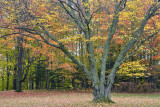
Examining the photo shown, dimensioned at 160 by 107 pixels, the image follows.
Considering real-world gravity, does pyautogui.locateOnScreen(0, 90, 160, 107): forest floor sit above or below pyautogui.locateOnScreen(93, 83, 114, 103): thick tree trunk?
below

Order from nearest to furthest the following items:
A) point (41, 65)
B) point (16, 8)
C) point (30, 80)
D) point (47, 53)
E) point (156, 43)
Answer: point (16, 8)
point (47, 53)
point (156, 43)
point (41, 65)
point (30, 80)

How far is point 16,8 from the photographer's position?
11.3 meters

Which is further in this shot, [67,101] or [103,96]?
[67,101]

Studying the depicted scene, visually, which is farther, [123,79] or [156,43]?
[123,79]

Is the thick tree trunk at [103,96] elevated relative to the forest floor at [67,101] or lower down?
elevated

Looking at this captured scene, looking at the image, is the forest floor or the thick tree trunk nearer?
the forest floor

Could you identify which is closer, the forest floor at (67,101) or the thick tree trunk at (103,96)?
the forest floor at (67,101)

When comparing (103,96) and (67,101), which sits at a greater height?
(103,96)

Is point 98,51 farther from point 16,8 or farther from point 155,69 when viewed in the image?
point 16,8

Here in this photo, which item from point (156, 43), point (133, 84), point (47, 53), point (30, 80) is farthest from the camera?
point (30, 80)

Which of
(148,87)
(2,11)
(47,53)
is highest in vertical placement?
(2,11)

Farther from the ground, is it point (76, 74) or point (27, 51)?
point (27, 51)

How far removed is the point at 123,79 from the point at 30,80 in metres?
18.3

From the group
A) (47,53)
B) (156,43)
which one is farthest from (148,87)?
(47,53)
